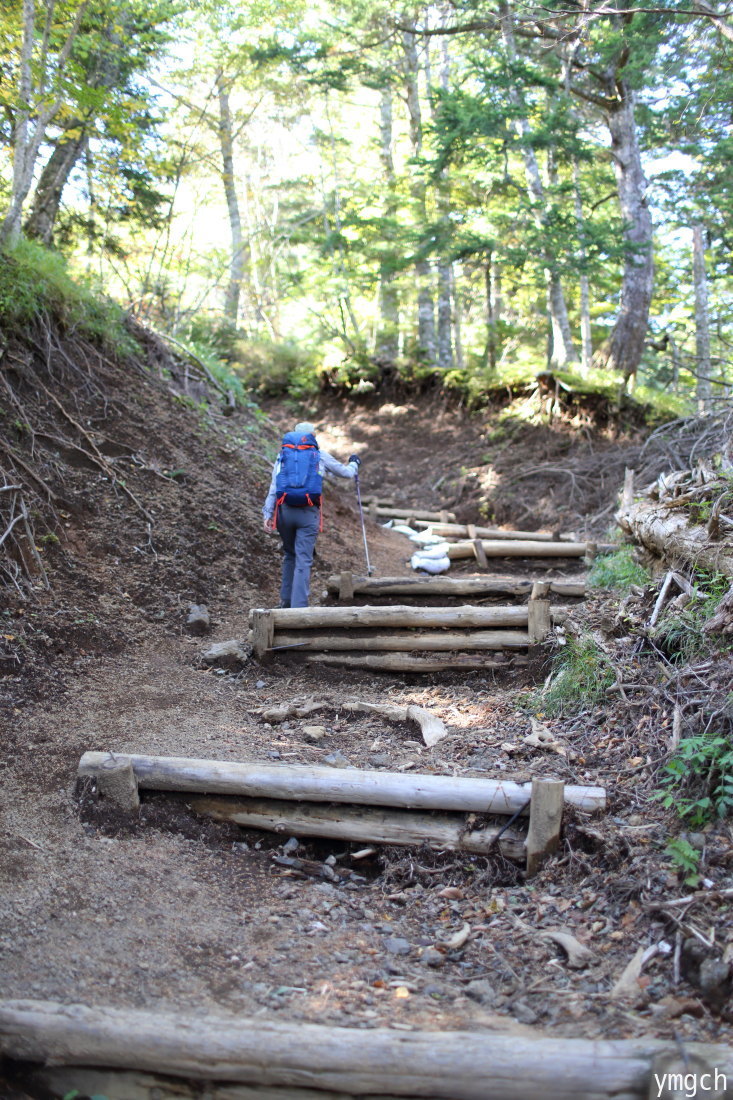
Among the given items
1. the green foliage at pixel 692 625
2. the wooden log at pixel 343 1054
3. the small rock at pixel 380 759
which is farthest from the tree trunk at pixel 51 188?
the wooden log at pixel 343 1054

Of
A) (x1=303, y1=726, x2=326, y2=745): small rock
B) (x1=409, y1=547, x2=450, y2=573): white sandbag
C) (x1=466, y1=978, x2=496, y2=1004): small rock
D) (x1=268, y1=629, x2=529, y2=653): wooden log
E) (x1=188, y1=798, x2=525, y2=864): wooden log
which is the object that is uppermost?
(x1=409, y1=547, x2=450, y2=573): white sandbag

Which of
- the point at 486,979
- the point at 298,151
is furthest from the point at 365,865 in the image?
the point at 298,151

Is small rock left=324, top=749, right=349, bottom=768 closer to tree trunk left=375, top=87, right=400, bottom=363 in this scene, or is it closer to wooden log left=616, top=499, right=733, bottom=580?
wooden log left=616, top=499, right=733, bottom=580

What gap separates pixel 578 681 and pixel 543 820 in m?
1.89

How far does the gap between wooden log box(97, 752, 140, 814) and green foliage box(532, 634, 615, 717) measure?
10.1 feet

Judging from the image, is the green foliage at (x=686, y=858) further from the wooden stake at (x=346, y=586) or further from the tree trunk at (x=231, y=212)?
the tree trunk at (x=231, y=212)

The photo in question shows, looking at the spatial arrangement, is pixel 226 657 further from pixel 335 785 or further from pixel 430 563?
pixel 430 563

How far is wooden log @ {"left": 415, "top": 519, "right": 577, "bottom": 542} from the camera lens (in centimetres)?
1346

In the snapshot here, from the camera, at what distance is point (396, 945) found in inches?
144

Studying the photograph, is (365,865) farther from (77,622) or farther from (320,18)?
(320,18)

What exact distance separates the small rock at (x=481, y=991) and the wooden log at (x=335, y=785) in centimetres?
101

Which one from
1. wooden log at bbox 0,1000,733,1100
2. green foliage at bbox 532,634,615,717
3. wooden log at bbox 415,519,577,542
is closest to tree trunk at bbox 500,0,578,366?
wooden log at bbox 415,519,577,542

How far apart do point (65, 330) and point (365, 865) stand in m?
8.52

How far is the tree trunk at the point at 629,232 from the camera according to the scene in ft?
52.9
